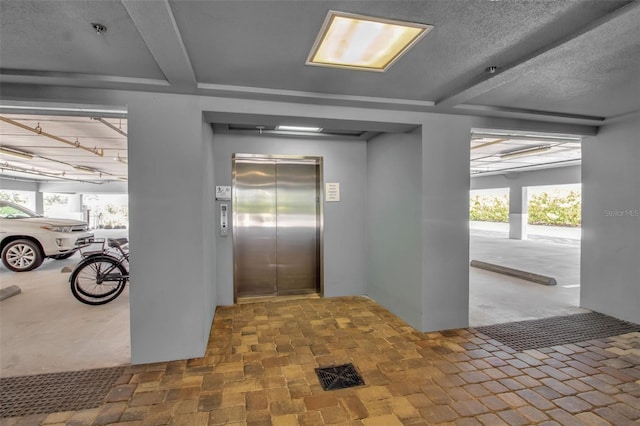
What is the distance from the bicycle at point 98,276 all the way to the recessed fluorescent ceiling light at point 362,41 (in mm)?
4242

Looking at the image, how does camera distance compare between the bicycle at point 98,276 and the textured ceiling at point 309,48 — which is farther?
the bicycle at point 98,276

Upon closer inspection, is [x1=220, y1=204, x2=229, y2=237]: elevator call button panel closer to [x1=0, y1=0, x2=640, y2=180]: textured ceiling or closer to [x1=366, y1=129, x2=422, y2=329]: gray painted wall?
[x1=0, y1=0, x2=640, y2=180]: textured ceiling

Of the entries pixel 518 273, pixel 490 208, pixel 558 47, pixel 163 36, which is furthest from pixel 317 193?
pixel 490 208

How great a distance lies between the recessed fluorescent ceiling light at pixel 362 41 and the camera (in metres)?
1.89

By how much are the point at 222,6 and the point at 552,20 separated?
1.88 m

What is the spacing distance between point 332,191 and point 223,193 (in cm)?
156

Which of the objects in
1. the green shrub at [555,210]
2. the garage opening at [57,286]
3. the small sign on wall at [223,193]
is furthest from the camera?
the green shrub at [555,210]

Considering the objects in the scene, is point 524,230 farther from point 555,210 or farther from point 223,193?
point 223,193

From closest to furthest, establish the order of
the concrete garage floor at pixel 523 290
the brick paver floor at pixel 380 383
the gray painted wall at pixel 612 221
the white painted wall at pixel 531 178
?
the brick paver floor at pixel 380 383 → the gray painted wall at pixel 612 221 → the concrete garage floor at pixel 523 290 → the white painted wall at pixel 531 178

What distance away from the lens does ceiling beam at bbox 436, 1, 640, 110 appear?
1.75 m

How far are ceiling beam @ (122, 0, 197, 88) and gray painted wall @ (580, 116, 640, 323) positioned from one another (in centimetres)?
496

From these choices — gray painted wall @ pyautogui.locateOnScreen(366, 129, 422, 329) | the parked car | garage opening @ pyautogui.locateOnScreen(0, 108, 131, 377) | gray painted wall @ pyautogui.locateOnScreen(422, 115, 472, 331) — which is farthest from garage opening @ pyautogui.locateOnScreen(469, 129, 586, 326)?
the parked car

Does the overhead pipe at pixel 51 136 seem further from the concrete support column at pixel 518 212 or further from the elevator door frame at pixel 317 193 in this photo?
the concrete support column at pixel 518 212

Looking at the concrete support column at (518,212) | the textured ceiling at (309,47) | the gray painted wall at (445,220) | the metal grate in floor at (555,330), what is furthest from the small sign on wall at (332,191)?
the concrete support column at (518,212)
